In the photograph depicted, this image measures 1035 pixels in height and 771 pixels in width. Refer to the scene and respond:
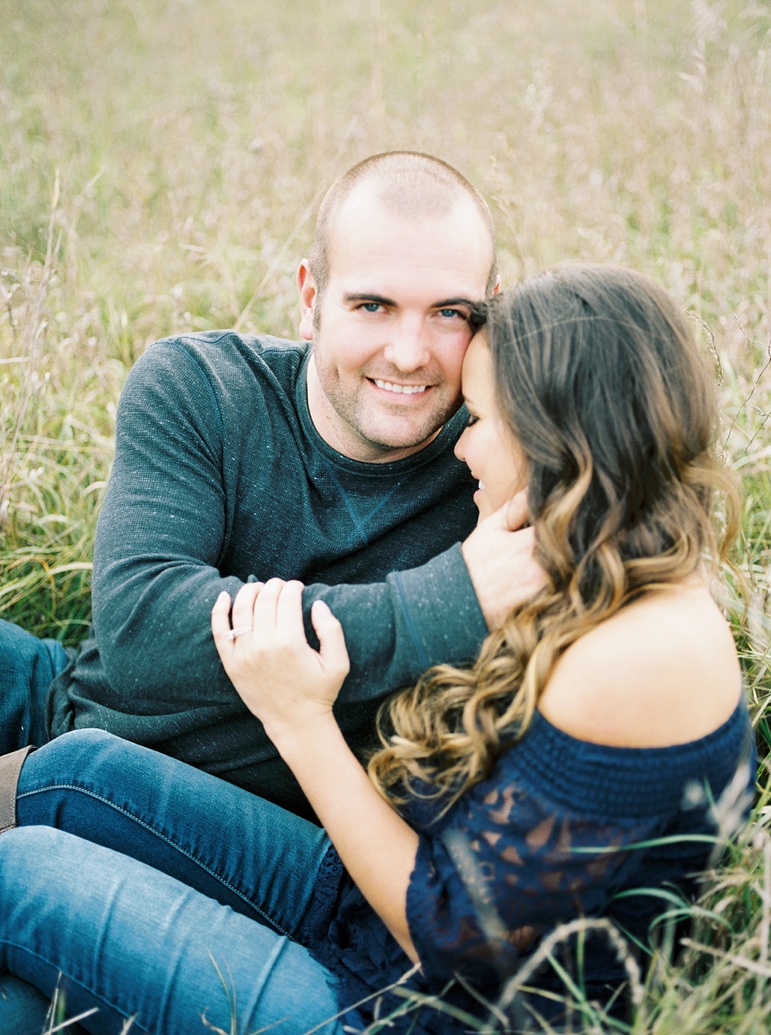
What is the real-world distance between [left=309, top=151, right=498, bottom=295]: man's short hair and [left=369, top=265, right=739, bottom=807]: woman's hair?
1.75 ft

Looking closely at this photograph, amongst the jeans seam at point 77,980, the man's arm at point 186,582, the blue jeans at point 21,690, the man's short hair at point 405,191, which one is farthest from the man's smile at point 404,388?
the jeans seam at point 77,980

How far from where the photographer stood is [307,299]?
2.37 metres

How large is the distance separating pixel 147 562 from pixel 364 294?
762mm

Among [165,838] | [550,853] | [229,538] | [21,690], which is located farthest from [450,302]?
[21,690]

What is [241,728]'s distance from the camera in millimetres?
2107

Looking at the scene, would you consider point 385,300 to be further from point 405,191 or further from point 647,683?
point 647,683

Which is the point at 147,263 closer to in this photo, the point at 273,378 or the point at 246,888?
the point at 273,378

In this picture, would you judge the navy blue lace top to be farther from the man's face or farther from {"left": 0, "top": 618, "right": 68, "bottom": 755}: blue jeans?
{"left": 0, "top": 618, "right": 68, "bottom": 755}: blue jeans

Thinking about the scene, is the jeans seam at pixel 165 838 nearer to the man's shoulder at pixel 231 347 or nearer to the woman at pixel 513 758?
the woman at pixel 513 758

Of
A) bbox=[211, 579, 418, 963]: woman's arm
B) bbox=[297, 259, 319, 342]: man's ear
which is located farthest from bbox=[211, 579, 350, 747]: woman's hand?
bbox=[297, 259, 319, 342]: man's ear

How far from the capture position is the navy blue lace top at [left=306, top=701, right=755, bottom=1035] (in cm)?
137

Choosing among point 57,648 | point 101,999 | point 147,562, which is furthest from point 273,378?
point 101,999

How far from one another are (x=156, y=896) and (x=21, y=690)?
3.15 feet

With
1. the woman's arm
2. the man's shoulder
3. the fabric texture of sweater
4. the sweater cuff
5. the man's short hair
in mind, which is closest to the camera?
the woman's arm
